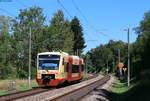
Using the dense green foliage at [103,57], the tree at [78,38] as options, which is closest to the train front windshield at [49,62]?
the tree at [78,38]

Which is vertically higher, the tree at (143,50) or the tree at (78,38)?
the tree at (78,38)

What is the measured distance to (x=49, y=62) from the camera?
38.8m

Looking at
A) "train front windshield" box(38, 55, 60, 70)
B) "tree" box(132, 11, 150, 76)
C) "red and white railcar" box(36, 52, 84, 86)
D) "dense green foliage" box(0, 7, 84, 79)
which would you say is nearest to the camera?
"tree" box(132, 11, 150, 76)

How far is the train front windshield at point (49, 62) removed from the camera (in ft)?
127

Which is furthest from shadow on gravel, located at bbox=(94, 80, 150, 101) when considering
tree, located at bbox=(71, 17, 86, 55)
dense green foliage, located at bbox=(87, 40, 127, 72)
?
dense green foliage, located at bbox=(87, 40, 127, 72)

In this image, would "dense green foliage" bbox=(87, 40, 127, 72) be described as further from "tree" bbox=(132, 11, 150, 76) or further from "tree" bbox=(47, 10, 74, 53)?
"tree" bbox=(132, 11, 150, 76)

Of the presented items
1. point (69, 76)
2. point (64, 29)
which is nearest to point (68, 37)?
point (64, 29)

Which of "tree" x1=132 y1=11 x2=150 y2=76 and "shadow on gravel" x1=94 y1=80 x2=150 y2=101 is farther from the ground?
"tree" x1=132 y1=11 x2=150 y2=76

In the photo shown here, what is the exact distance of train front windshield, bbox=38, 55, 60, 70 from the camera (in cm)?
3856

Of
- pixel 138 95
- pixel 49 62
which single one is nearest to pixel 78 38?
pixel 49 62

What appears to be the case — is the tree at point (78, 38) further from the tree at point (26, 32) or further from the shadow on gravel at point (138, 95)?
the shadow on gravel at point (138, 95)

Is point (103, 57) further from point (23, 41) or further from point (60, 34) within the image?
point (23, 41)

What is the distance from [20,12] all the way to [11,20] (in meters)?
5.36

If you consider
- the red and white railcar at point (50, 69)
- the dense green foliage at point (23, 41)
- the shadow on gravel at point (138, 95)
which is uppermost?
the dense green foliage at point (23, 41)
